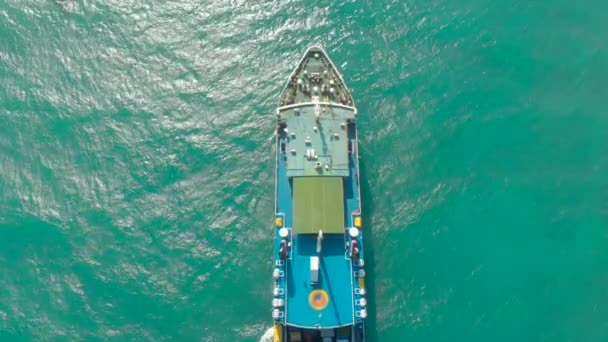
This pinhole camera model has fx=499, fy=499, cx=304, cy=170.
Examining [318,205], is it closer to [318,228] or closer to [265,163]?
[318,228]

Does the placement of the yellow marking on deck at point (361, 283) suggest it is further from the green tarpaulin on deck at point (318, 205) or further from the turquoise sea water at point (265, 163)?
the green tarpaulin on deck at point (318, 205)

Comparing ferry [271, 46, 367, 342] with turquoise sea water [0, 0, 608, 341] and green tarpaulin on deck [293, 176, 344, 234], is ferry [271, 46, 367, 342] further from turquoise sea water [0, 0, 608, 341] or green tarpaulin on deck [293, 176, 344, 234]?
turquoise sea water [0, 0, 608, 341]

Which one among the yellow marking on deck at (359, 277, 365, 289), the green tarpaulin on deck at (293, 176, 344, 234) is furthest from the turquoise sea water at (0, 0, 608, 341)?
the green tarpaulin on deck at (293, 176, 344, 234)

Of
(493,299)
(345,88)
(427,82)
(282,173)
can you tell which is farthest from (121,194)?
(493,299)

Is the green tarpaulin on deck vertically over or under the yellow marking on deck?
over

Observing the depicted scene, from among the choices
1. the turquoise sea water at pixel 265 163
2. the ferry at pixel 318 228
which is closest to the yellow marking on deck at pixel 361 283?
the ferry at pixel 318 228

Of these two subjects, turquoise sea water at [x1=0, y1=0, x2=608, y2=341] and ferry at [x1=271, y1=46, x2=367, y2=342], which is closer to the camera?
ferry at [x1=271, y1=46, x2=367, y2=342]
